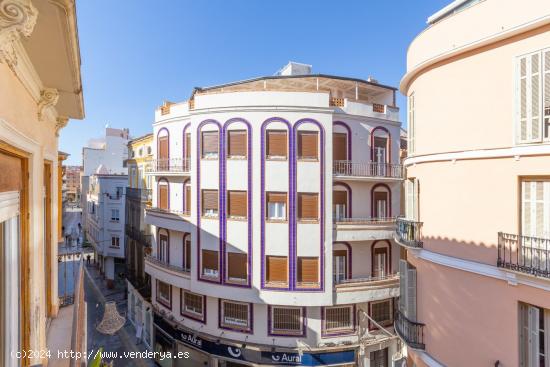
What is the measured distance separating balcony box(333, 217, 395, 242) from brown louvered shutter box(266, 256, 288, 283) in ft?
9.62

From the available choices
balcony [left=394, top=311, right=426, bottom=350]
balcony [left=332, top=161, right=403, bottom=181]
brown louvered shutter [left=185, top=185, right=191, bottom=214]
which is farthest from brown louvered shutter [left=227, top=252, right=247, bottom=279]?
balcony [left=394, top=311, right=426, bottom=350]

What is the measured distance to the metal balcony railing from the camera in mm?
16797

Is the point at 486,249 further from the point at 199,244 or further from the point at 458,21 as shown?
the point at 199,244

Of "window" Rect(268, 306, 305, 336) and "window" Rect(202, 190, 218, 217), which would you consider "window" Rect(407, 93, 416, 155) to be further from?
"window" Rect(268, 306, 305, 336)

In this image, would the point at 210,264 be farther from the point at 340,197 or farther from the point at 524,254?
the point at 524,254

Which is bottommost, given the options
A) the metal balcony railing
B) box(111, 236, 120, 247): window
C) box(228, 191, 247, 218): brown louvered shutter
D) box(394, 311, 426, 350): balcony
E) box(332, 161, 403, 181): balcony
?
box(111, 236, 120, 247): window

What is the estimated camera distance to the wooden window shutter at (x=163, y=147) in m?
18.0

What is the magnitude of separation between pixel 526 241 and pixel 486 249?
91cm

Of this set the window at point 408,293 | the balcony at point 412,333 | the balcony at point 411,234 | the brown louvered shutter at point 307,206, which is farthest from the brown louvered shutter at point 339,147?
the balcony at point 412,333

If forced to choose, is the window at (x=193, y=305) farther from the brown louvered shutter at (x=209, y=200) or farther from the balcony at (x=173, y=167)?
the balcony at (x=173, y=167)

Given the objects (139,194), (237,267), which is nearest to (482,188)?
(237,267)

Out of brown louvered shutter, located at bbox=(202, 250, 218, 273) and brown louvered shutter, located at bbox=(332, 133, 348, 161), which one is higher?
brown louvered shutter, located at bbox=(332, 133, 348, 161)

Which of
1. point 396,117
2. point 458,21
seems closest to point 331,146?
point 396,117

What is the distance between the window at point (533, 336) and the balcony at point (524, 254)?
96 centimetres
